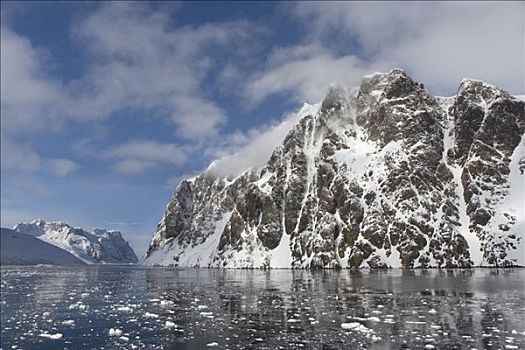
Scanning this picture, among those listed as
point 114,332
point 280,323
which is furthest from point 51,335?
point 280,323

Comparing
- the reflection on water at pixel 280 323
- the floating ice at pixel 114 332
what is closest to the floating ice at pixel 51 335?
the reflection on water at pixel 280 323

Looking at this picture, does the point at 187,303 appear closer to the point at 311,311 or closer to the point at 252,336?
the point at 311,311

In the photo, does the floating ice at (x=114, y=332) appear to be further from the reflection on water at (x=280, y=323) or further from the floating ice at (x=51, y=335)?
the floating ice at (x=51, y=335)

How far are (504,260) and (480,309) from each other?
504 feet

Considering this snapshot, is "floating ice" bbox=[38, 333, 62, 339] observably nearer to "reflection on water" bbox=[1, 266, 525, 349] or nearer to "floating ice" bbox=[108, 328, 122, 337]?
"reflection on water" bbox=[1, 266, 525, 349]

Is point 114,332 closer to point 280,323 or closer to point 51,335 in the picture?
point 51,335

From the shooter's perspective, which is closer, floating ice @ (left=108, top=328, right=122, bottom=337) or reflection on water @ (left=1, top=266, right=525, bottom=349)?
reflection on water @ (left=1, top=266, right=525, bottom=349)

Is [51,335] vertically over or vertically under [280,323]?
over

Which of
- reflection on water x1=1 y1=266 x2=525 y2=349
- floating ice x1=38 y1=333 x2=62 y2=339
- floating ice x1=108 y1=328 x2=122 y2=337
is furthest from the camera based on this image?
floating ice x1=108 y1=328 x2=122 y2=337

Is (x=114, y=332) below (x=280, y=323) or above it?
above

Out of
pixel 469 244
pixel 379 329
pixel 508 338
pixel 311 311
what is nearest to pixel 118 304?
pixel 311 311

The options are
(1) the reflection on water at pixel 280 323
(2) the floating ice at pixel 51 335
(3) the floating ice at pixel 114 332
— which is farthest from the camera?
(3) the floating ice at pixel 114 332

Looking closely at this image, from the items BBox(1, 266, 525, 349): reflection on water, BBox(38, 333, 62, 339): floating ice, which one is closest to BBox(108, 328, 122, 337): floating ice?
BBox(1, 266, 525, 349): reflection on water

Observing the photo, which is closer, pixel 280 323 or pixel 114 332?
pixel 114 332
